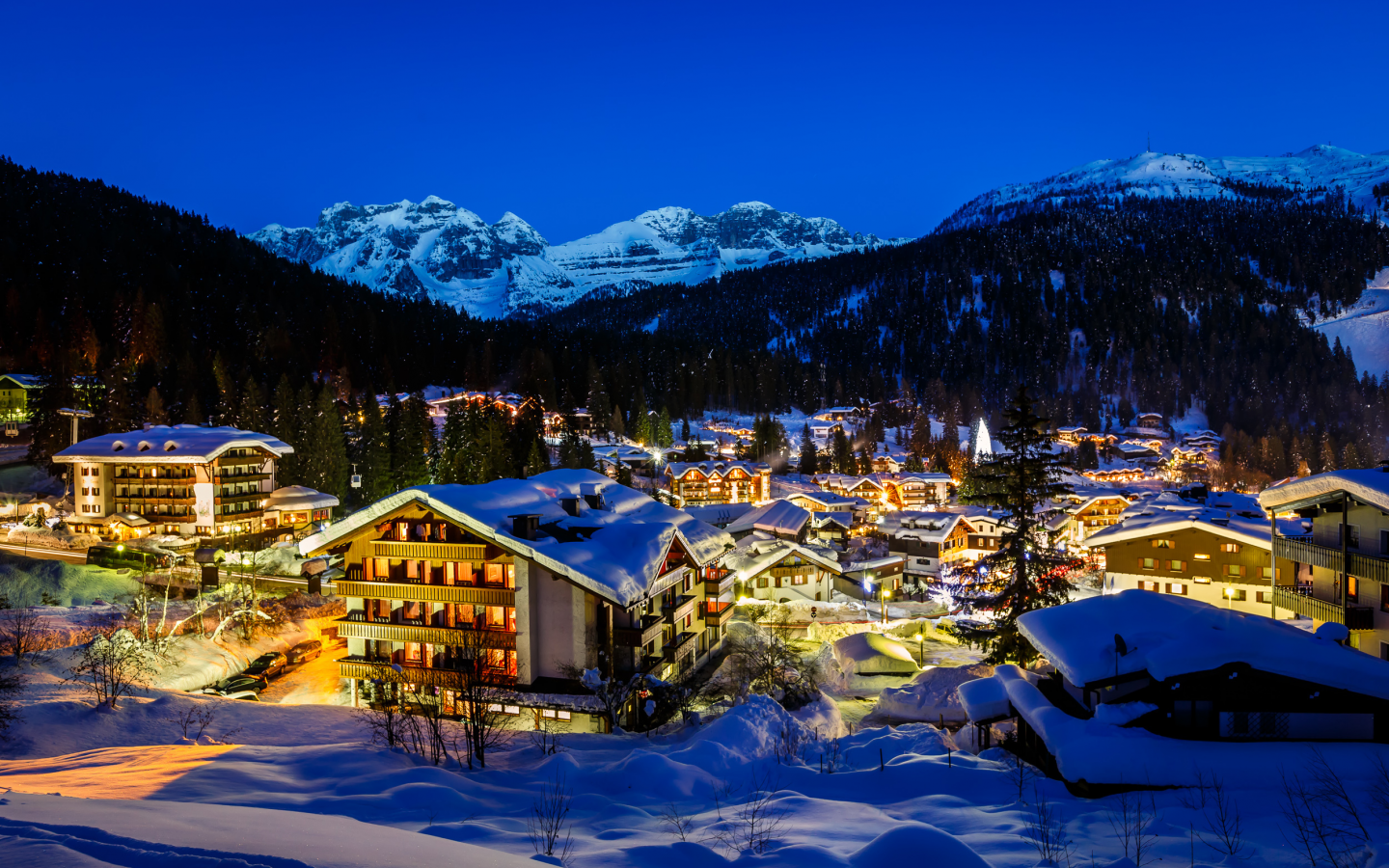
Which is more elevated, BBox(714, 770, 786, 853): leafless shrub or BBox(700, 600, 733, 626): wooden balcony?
BBox(714, 770, 786, 853): leafless shrub

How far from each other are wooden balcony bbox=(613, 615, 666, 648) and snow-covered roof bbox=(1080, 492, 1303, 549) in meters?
38.6

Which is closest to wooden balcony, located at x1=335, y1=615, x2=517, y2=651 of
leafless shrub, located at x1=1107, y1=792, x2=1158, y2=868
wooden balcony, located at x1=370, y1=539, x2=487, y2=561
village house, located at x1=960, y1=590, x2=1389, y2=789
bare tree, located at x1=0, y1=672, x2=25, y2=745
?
wooden balcony, located at x1=370, y1=539, x2=487, y2=561

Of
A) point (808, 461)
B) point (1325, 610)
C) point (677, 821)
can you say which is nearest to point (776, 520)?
point (1325, 610)

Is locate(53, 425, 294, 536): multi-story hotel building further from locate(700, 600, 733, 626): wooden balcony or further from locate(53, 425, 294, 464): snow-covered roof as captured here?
locate(700, 600, 733, 626): wooden balcony

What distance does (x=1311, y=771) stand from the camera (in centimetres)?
1300

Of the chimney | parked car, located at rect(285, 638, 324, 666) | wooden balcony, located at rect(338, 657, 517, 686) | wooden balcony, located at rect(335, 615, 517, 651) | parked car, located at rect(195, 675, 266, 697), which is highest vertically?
the chimney

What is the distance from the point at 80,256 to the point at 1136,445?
7640 inches

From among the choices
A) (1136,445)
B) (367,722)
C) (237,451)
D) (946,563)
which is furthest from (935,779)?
(1136,445)

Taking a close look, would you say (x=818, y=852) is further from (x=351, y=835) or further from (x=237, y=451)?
(x=237, y=451)

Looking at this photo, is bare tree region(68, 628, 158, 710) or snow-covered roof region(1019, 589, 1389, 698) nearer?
snow-covered roof region(1019, 589, 1389, 698)

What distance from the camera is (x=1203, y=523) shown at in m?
47.9

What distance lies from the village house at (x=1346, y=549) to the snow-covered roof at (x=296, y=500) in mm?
63744

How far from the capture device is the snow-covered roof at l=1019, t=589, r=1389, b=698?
48.5 feet

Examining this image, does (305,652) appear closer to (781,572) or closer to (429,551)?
(429,551)
